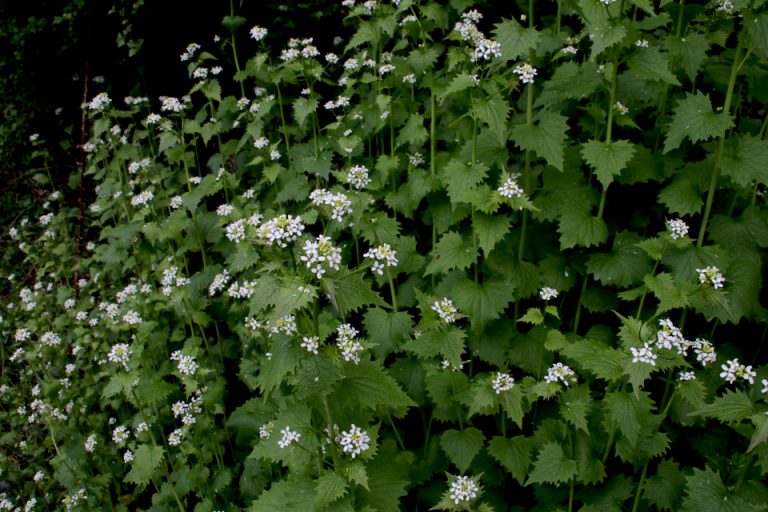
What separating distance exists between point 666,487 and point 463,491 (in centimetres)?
120

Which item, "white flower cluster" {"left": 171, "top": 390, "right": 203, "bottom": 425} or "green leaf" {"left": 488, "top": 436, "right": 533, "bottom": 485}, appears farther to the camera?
"white flower cluster" {"left": 171, "top": 390, "right": 203, "bottom": 425}

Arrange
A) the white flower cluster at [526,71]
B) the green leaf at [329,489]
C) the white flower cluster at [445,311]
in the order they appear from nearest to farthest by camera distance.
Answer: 1. the green leaf at [329,489]
2. the white flower cluster at [445,311]
3. the white flower cluster at [526,71]

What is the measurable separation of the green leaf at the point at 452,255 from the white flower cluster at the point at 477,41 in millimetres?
1096

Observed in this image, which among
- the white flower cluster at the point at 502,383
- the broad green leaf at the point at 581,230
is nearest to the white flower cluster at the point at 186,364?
the white flower cluster at the point at 502,383

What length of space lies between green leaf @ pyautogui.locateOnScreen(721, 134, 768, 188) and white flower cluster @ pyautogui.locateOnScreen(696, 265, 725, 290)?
560 mm

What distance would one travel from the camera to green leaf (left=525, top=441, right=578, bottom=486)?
2801mm

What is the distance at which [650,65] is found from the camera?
3004 millimetres

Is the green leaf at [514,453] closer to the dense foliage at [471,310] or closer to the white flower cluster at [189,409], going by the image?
the dense foliage at [471,310]

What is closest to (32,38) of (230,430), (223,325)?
(223,325)

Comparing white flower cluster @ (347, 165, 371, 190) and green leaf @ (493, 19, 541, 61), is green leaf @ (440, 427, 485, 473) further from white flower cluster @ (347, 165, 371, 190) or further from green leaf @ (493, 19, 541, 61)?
green leaf @ (493, 19, 541, 61)

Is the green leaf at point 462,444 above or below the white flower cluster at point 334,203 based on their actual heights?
below

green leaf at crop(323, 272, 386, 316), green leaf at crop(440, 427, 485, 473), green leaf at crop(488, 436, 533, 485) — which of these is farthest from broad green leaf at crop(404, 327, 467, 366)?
green leaf at crop(323, 272, 386, 316)

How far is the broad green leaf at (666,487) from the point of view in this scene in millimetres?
2848

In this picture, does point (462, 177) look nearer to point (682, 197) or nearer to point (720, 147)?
point (682, 197)
